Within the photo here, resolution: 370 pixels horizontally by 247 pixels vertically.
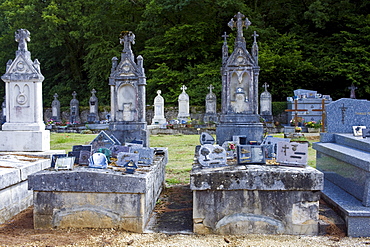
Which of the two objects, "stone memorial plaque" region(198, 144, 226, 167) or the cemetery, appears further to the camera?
"stone memorial plaque" region(198, 144, 226, 167)

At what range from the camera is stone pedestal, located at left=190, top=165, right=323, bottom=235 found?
402cm

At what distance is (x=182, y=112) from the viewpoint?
2383 cm

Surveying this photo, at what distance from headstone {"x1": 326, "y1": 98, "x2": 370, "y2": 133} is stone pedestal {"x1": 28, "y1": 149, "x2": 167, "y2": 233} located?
4.40 m

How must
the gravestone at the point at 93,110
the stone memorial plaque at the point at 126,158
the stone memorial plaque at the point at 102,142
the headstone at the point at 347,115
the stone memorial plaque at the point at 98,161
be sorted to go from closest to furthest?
the stone memorial plaque at the point at 98,161 < the stone memorial plaque at the point at 126,158 < the stone memorial plaque at the point at 102,142 < the headstone at the point at 347,115 < the gravestone at the point at 93,110

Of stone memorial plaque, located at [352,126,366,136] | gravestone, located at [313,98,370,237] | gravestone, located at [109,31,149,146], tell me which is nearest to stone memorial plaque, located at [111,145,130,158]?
gravestone, located at [109,31,149,146]

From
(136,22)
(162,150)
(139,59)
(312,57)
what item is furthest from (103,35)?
(162,150)

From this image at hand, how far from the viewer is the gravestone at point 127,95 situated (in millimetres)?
8109

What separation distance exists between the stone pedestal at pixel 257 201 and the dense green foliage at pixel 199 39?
22.2 meters

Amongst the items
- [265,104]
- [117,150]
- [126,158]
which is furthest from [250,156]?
[265,104]

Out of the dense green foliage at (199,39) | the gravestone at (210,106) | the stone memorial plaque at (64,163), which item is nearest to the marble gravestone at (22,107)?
the stone memorial plaque at (64,163)

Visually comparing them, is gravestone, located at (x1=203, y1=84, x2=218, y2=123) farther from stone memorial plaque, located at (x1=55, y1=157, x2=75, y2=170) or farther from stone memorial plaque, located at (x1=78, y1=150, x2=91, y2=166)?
stone memorial plaque, located at (x1=55, y1=157, x2=75, y2=170)

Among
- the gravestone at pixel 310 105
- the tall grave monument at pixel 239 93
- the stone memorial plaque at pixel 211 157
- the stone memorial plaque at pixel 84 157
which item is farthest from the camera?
the gravestone at pixel 310 105

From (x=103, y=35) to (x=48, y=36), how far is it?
5.14 m

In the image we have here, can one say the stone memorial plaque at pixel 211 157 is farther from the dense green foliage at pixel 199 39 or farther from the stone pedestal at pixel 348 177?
the dense green foliage at pixel 199 39
